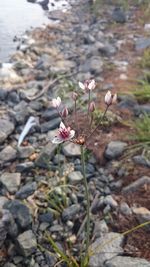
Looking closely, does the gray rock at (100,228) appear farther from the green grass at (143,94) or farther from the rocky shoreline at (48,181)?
the green grass at (143,94)

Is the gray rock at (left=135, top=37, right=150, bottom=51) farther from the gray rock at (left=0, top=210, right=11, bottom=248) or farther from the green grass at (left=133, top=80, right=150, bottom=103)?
the gray rock at (left=0, top=210, right=11, bottom=248)

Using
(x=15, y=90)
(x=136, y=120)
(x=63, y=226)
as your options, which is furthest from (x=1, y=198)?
(x=15, y=90)

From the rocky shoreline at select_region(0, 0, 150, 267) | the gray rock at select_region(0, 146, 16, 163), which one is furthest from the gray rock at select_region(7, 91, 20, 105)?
the gray rock at select_region(0, 146, 16, 163)

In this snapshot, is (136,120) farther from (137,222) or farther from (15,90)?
(15,90)

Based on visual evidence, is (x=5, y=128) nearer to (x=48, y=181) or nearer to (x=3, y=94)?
(x=3, y=94)

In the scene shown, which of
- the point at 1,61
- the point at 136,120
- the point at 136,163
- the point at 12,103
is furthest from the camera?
the point at 1,61
